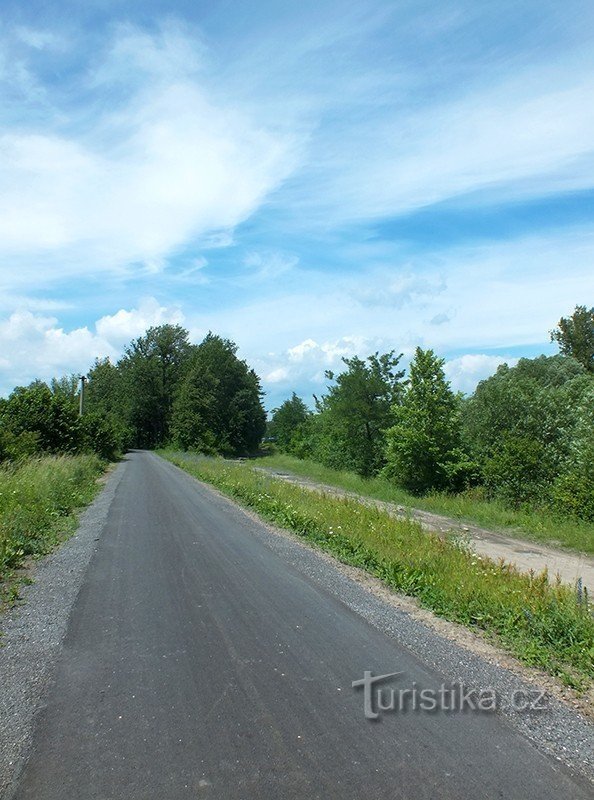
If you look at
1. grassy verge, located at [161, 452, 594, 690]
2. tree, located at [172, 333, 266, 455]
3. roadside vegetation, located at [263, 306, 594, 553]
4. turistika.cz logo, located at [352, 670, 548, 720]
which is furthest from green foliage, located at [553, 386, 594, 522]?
tree, located at [172, 333, 266, 455]

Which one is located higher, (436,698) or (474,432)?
(474,432)

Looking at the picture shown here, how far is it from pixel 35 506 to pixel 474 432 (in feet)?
68.4

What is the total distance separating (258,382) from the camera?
92.6m

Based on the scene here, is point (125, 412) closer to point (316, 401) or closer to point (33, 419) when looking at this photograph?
point (316, 401)

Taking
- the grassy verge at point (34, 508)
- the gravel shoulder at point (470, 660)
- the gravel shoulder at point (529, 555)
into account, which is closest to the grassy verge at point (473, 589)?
the gravel shoulder at point (470, 660)

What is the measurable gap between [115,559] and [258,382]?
82945mm

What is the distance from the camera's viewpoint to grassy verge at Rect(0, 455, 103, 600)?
9.70 meters

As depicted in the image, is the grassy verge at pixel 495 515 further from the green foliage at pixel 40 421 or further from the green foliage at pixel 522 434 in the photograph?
the green foliage at pixel 40 421

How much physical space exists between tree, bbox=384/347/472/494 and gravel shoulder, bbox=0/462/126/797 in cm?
1878

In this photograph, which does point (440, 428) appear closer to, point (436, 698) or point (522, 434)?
point (522, 434)

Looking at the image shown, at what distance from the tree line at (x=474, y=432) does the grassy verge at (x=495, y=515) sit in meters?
0.64

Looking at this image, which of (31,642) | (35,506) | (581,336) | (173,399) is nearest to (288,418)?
(173,399)

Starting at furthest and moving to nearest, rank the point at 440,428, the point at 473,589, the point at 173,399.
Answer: the point at 173,399
the point at 440,428
the point at 473,589

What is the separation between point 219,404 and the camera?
80375 mm
